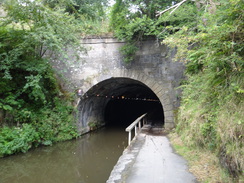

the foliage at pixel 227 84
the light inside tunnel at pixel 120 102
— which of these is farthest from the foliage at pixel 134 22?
the foliage at pixel 227 84

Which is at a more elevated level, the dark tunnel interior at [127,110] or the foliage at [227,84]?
the foliage at [227,84]

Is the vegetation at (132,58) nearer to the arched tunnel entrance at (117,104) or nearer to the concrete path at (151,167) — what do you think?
the concrete path at (151,167)

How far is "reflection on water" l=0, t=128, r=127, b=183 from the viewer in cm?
478

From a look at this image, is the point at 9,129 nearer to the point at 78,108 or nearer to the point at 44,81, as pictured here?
the point at 44,81

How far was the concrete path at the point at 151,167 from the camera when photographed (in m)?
3.15

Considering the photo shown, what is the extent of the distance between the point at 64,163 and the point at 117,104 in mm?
10490

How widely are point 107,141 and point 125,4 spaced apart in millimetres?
6311

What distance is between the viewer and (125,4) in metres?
8.69

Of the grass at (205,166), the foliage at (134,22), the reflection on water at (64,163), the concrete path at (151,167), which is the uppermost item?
the foliage at (134,22)

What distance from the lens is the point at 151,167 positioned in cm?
370

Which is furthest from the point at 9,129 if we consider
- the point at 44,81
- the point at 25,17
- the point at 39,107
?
the point at 25,17

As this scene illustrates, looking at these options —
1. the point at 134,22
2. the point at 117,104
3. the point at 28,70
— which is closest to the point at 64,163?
the point at 28,70

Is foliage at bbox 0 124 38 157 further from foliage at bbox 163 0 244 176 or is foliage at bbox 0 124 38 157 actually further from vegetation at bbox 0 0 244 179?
foliage at bbox 163 0 244 176

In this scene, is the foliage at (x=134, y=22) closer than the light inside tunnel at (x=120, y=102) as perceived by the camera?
Yes
